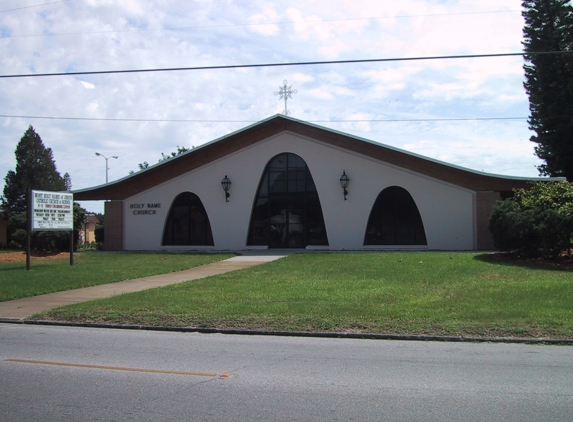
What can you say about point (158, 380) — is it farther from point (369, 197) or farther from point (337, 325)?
point (369, 197)

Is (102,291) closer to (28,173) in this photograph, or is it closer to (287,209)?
(287,209)

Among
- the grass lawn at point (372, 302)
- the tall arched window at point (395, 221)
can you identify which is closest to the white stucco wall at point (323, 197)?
the tall arched window at point (395, 221)

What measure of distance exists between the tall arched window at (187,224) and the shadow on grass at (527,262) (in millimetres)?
16378

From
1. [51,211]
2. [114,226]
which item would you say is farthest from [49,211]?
[114,226]

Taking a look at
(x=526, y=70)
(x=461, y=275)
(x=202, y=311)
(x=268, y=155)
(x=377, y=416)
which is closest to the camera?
(x=377, y=416)

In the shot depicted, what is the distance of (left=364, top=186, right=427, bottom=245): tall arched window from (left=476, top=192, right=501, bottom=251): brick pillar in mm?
2761

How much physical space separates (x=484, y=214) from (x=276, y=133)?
38.3ft

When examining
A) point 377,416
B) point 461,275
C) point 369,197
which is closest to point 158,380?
point 377,416

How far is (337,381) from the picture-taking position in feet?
22.9

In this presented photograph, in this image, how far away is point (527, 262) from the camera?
1906 cm

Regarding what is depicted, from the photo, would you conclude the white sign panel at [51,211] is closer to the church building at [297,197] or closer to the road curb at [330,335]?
the church building at [297,197]

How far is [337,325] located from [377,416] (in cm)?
489

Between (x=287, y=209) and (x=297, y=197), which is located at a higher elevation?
(x=297, y=197)

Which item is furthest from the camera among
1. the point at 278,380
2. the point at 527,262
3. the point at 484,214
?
the point at 484,214
